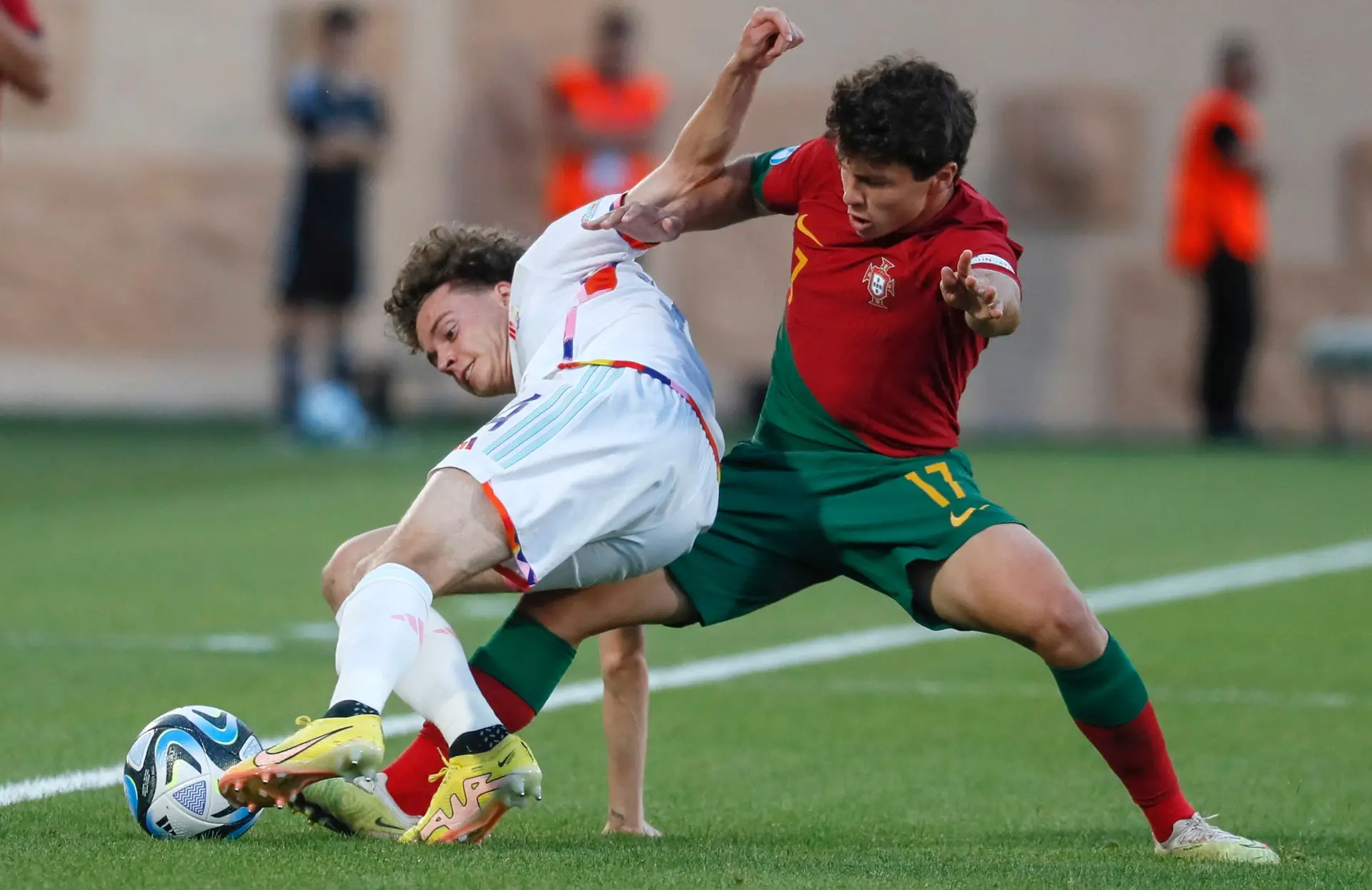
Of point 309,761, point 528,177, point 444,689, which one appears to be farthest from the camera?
point 528,177

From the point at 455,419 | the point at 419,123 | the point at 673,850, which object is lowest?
the point at 455,419

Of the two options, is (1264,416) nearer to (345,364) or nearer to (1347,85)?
(1347,85)

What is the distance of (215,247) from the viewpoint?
51.8 ft

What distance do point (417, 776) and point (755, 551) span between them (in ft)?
2.64

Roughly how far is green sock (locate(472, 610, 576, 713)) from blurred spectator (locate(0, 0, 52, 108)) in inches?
91.2

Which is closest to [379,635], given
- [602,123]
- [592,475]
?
[592,475]

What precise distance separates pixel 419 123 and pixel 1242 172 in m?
5.73

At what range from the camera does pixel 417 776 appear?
4.24 m

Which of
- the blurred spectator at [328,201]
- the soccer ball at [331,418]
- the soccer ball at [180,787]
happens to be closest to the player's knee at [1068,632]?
the soccer ball at [180,787]

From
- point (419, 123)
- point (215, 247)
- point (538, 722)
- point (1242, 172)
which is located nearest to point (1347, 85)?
Answer: point (1242, 172)

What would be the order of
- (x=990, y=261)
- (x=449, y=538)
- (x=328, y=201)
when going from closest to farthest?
(x=449, y=538) < (x=990, y=261) < (x=328, y=201)

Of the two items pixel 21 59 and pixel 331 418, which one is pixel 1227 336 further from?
pixel 21 59

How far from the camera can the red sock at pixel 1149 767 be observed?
4.24 metres

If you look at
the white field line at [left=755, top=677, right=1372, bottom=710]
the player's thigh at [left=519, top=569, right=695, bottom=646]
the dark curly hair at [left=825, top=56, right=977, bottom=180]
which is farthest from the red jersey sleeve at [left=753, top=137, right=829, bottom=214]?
the white field line at [left=755, top=677, right=1372, bottom=710]
